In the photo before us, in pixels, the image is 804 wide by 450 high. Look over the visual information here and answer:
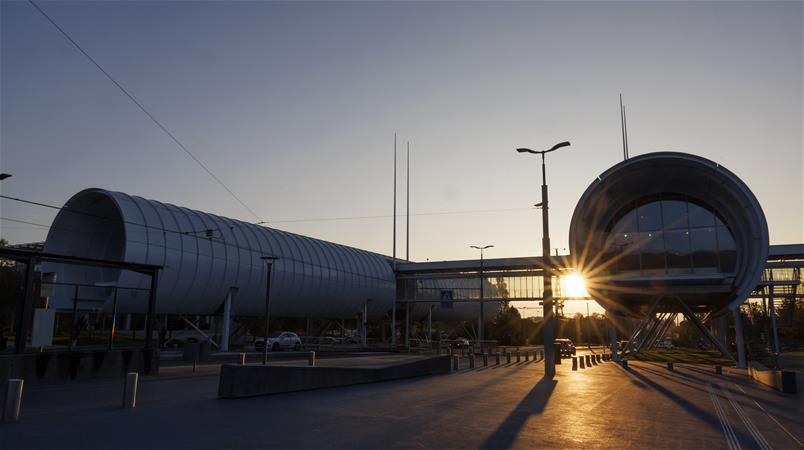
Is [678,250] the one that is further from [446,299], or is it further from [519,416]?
[519,416]

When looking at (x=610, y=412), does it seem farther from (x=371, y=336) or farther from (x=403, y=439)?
(x=371, y=336)

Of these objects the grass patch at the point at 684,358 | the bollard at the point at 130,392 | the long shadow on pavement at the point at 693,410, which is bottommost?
the grass patch at the point at 684,358

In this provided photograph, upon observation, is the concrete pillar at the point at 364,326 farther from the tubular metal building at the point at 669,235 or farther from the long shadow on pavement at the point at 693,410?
the long shadow on pavement at the point at 693,410

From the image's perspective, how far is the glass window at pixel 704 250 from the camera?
3756 centimetres

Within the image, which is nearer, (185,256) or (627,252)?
(185,256)

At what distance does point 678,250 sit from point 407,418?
1290 inches

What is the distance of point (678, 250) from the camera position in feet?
125

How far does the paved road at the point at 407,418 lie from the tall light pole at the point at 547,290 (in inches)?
167

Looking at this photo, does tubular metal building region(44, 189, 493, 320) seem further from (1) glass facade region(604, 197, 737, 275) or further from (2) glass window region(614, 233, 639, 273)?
(1) glass facade region(604, 197, 737, 275)

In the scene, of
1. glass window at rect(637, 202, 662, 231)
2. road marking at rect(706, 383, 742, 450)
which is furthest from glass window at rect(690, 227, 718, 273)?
road marking at rect(706, 383, 742, 450)

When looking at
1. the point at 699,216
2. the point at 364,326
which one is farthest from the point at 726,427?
the point at 364,326

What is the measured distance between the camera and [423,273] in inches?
2594

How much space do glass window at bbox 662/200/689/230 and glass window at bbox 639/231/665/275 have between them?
964mm

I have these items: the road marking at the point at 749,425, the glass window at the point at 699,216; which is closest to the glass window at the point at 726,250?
the glass window at the point at 699,216
